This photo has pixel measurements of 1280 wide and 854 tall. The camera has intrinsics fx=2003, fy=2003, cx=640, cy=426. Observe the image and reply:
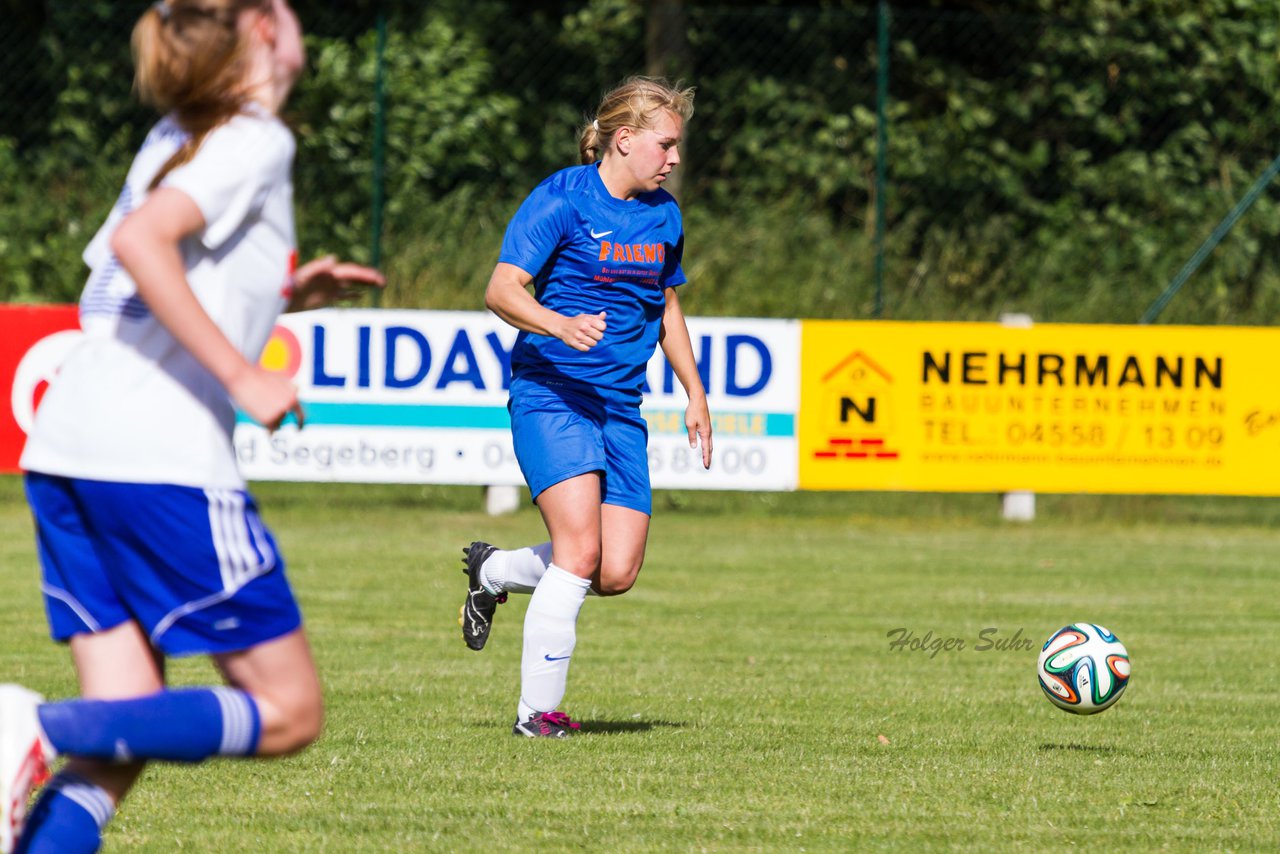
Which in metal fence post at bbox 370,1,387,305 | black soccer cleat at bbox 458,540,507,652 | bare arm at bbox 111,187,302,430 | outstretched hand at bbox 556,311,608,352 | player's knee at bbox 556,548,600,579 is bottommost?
black soccer cleat at bbox 458,540,507,652

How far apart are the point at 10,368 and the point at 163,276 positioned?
36.4ft

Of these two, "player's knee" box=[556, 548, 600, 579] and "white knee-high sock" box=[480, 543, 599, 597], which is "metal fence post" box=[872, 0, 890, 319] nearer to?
"white knee-high sock" box=[480, 543, 599, 597]

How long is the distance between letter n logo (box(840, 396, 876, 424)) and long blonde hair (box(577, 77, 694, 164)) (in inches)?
315

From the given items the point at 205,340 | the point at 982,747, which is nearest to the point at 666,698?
the point at 982,747

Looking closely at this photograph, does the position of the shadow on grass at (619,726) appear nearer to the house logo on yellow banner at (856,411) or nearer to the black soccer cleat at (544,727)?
the black soccer cleat at (544,727)

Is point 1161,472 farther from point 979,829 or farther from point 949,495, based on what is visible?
point 979,829

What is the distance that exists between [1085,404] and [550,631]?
900 cm

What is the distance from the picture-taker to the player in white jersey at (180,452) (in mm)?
3312

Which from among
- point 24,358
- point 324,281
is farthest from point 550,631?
point 24,358

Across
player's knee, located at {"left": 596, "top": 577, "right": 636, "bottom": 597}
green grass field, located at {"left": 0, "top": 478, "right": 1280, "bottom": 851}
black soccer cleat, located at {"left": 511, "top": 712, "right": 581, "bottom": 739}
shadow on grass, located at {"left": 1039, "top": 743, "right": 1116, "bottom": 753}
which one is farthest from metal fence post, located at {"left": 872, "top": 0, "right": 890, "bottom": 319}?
black soccer cleat, located at {"left": 511, "top": 712, "right": 581, "bottom": 739}

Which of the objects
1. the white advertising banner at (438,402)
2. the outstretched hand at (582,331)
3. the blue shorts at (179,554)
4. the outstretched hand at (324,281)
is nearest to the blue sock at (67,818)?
the blue shorts at (179,554)

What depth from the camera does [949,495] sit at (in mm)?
16250

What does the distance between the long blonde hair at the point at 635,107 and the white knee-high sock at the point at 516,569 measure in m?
1.30

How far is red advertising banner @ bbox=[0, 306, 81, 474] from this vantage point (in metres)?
13.6
